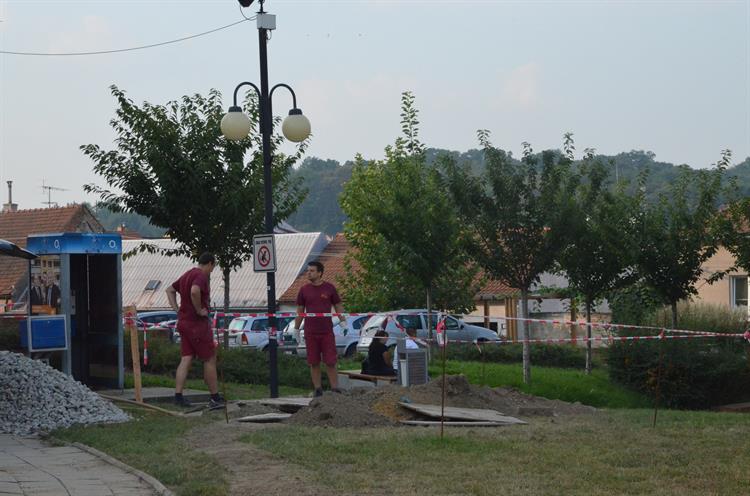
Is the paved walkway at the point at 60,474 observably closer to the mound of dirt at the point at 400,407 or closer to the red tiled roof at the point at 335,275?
the mound of dirt at the point at 400,407

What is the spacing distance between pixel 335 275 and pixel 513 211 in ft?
108

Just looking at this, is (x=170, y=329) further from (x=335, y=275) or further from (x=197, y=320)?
(x=335, y=275)

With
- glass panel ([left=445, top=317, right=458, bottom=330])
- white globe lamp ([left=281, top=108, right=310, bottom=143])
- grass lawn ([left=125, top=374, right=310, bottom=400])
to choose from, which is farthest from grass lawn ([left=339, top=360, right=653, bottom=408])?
glass panel ([left=445, top=317, right=458, bottom=330])

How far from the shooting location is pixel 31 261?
17.5 meters

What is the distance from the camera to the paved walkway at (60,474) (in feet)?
29.0

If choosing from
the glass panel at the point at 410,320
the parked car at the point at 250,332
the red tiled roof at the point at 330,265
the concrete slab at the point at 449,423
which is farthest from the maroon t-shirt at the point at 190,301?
the red tiled roof at the point at 330,265

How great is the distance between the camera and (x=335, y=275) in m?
57.4

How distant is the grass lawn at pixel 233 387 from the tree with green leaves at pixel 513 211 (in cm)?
614

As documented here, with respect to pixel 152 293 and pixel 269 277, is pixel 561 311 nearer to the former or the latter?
pixel 152 293

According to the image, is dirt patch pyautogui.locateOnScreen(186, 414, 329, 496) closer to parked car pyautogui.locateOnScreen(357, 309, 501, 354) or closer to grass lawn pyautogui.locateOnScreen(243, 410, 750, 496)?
grass lawn pyautogui.locateOnScreen(243, 410, 750, 496)

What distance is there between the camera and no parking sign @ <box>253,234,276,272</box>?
52.6 feet

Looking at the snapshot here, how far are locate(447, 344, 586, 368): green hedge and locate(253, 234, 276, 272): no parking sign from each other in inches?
770

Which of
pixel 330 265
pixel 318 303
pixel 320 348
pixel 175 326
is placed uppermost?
pixel 330 265

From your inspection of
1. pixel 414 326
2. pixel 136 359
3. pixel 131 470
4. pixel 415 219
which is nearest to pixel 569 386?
pixel 415 219
